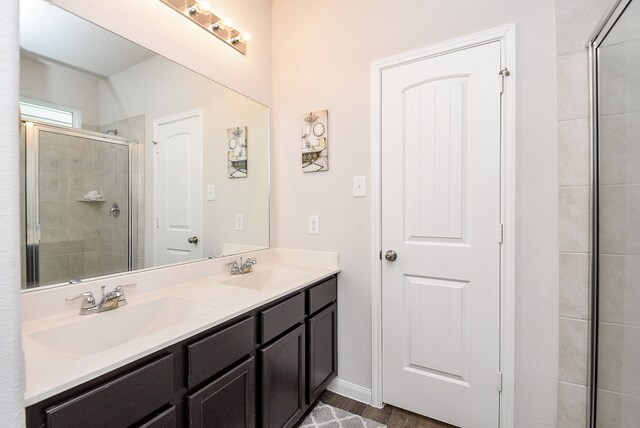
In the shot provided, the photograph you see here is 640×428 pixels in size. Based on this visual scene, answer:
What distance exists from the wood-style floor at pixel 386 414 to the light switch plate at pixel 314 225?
1.08 meters

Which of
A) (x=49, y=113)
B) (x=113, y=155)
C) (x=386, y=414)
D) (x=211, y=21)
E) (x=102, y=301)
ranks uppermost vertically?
(x=211, y=21)

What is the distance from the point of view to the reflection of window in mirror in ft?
3.35

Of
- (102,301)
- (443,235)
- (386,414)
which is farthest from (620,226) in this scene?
(102,301)

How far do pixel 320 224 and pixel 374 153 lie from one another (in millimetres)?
593

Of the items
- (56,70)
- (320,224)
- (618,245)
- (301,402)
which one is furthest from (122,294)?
(618,245)

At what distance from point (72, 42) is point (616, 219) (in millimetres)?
2318

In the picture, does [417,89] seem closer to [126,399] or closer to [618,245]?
[618,245]

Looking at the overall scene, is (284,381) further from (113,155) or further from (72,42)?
(72,42)

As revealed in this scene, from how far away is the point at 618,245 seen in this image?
4.00 ft

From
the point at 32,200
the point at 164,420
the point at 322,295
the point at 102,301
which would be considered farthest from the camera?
the point at 322,295

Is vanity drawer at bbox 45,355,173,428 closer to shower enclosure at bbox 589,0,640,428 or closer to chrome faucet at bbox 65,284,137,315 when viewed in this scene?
chrome faucet at bbox 65,284,137,315

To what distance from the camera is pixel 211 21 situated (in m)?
1.66

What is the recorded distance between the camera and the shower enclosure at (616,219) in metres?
1.12

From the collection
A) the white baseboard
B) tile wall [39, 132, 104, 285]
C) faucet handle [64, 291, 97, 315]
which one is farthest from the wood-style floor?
tile wall [39, 132, 104, 285]
